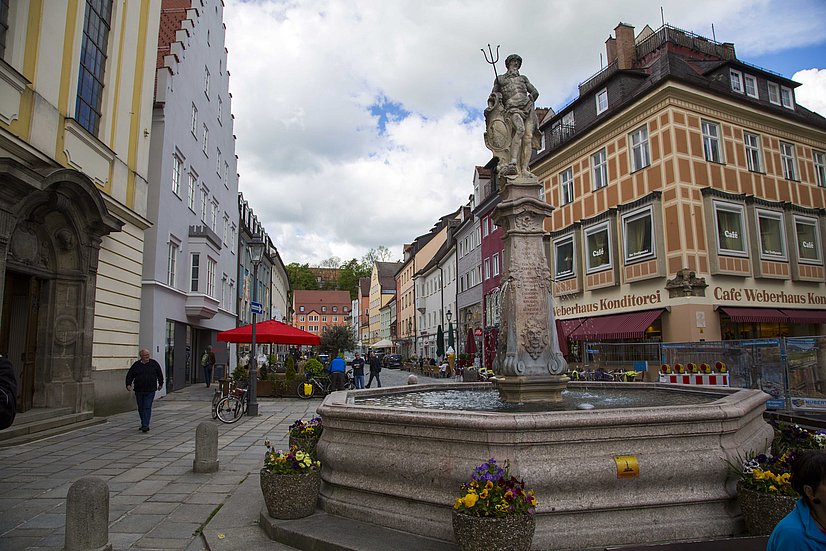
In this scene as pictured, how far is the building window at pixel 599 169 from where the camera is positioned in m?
24.4

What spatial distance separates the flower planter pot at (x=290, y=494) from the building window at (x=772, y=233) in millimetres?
22551

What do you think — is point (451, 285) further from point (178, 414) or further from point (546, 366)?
point (546, 366)

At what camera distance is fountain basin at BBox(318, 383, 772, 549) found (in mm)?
4344

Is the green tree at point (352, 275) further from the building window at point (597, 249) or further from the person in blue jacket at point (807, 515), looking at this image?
the person in blue jacket at point (807, 515)

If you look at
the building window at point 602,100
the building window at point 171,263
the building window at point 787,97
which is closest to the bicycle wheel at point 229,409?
the building window at point 171,263

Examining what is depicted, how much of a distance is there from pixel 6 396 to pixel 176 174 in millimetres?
19852

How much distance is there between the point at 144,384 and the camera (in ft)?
39.5

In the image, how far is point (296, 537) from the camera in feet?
15.6

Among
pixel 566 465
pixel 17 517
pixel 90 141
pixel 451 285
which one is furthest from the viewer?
pixel 451 285

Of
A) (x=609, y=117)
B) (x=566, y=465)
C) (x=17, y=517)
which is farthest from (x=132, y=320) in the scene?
(x=609, y=117)

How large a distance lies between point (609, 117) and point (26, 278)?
841 inches

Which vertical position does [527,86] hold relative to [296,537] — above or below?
above

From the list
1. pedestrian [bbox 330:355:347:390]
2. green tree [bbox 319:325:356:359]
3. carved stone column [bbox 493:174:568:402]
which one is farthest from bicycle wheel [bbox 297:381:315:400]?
green tree [bbox 319:325:356:359]

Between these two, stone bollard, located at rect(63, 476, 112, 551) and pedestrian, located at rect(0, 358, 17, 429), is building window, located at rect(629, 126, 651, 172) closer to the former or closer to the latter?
stone bollard, located at rect(63, 476, 112, 551)
